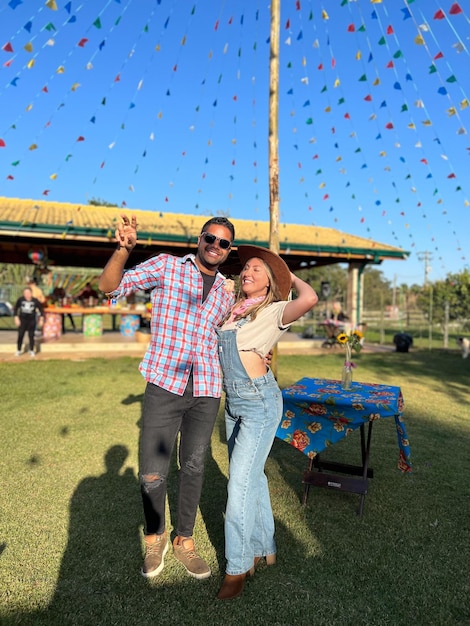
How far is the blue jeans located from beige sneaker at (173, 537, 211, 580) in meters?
0.27

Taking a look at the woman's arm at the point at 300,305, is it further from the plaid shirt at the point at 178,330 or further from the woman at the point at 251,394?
the plaid shirt at the point at 178,330

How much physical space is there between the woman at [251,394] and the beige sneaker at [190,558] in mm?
241

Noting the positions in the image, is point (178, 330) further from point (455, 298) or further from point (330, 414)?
point (455, 298)

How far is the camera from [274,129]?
6.90 m

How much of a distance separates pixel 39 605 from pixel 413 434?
4.79 m

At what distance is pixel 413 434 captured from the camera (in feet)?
19.1

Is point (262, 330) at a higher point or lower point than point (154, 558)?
higher

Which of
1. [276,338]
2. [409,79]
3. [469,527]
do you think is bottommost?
[469,527]

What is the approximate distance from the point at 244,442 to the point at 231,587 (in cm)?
80

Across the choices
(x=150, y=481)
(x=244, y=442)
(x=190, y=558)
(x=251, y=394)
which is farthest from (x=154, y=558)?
(x=251, y=394)

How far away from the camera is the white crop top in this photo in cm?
254

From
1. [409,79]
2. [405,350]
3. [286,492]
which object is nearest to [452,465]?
[286,492]

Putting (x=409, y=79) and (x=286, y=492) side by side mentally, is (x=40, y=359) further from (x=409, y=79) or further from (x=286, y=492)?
(x=409, y=79)

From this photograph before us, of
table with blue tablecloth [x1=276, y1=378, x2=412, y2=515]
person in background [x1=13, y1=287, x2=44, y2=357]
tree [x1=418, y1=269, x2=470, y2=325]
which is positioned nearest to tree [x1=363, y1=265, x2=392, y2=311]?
tree [x1=418, y1=269, x2=470, y2=325]
